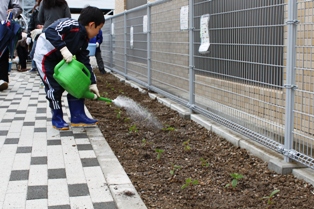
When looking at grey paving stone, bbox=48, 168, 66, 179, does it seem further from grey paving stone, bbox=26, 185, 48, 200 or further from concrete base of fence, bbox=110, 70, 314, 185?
concrete base of fence, bbox=110, 70, 314, 185

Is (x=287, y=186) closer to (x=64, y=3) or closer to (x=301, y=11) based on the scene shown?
(x=301, y=11)

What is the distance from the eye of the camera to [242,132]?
4.59 metres

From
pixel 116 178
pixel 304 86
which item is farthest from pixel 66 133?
pixel 304 86

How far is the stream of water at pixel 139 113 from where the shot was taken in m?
6.08

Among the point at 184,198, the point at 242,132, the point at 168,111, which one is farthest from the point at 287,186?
the point at 168,111

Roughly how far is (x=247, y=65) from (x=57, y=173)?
2112 mm

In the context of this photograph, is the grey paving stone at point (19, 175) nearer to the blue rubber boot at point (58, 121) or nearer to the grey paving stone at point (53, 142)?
the grey paving stone at point (53, 142)

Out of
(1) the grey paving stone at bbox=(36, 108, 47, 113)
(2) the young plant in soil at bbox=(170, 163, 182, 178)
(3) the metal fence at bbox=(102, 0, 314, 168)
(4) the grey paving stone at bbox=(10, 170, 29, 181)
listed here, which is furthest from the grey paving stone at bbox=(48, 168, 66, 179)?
(1) the grey paving stone at bbox=(36, 108, 47, 113)

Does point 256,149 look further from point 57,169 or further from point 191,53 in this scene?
point 191,53

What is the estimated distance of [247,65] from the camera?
436 cm

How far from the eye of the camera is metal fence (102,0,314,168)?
3613 millimetres

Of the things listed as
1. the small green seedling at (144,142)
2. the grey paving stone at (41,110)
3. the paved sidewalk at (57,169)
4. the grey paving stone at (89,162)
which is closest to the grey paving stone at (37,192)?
the paved sidewalk at (57,169)

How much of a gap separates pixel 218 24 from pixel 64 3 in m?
3.76

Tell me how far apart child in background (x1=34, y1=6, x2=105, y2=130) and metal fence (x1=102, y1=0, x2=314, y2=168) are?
1361 mm
